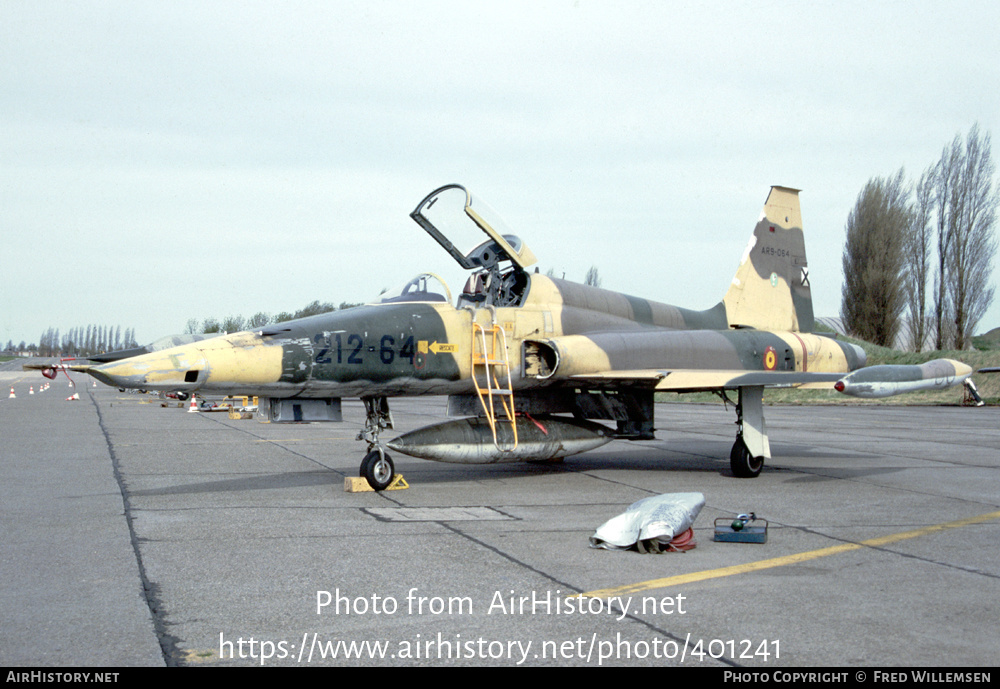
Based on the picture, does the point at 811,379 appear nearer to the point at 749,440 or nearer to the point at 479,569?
the point at 749,440

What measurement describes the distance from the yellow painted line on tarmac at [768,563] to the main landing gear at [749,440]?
3.39 meters

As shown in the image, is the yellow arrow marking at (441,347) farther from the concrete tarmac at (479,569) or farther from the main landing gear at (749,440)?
the main landing gear at (749,440)

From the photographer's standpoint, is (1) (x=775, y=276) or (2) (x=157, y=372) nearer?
(2) (x=157, y=372)

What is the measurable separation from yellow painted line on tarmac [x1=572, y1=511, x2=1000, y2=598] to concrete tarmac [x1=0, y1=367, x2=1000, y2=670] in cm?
3

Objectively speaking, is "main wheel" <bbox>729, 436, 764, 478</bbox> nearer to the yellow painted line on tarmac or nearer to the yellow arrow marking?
the yellow painted line on tarmac

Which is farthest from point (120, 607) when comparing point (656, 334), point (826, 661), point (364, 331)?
point (656, 334)

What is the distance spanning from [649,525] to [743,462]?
208 inches

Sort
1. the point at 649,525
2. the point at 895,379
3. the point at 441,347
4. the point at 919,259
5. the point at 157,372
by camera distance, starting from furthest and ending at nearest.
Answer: the point at 919,259
the point at 895,379
the point at 441,347
the point at 157,372
the point at 649,525

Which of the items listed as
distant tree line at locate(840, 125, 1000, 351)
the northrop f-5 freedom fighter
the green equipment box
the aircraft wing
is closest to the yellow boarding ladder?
the northrop f-5 freedom fighter

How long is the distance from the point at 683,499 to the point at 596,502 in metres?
2.14

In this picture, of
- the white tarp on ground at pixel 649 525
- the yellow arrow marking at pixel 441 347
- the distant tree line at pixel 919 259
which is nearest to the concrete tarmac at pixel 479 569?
the white tarp on ground at pixel 649 525

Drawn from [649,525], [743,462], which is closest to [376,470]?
[649,525]

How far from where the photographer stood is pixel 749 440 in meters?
11.6

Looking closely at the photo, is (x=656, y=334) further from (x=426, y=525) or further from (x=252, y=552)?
(x=252, y=552)
